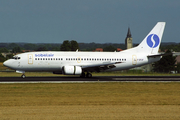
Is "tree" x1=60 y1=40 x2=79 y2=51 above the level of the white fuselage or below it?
above

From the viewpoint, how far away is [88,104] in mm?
19531

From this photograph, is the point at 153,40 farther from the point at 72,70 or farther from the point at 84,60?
the point at 72,70

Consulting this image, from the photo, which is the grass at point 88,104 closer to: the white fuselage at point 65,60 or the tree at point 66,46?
the white fuselage at point 65,60

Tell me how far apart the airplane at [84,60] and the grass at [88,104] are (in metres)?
13.6

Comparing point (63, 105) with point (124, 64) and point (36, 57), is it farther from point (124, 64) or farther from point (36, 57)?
point (124, 64)

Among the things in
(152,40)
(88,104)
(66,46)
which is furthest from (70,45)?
(88,104)

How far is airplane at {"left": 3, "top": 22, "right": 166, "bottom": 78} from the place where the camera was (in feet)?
130

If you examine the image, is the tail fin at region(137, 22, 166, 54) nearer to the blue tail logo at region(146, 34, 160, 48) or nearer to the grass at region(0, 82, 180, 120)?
the blue tail logo at region(146, 34, 160, 48)

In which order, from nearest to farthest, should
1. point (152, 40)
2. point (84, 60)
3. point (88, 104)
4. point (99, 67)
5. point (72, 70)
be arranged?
point (88, 104) < point (72, 70) < point (99, 67) < point (84, 60) < point (152, 40)

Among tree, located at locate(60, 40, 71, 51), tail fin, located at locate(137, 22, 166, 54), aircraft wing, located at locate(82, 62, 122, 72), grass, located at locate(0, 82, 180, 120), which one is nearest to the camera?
grass, located at locate(0, 82, 180, 120)

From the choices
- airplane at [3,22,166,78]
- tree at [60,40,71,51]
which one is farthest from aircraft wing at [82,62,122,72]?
tree at [60,40,71,51]

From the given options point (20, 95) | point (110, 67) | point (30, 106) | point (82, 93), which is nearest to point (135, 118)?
point (30, 106)

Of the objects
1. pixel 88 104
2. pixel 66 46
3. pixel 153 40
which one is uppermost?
pixel 66 46

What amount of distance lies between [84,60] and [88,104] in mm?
22103
